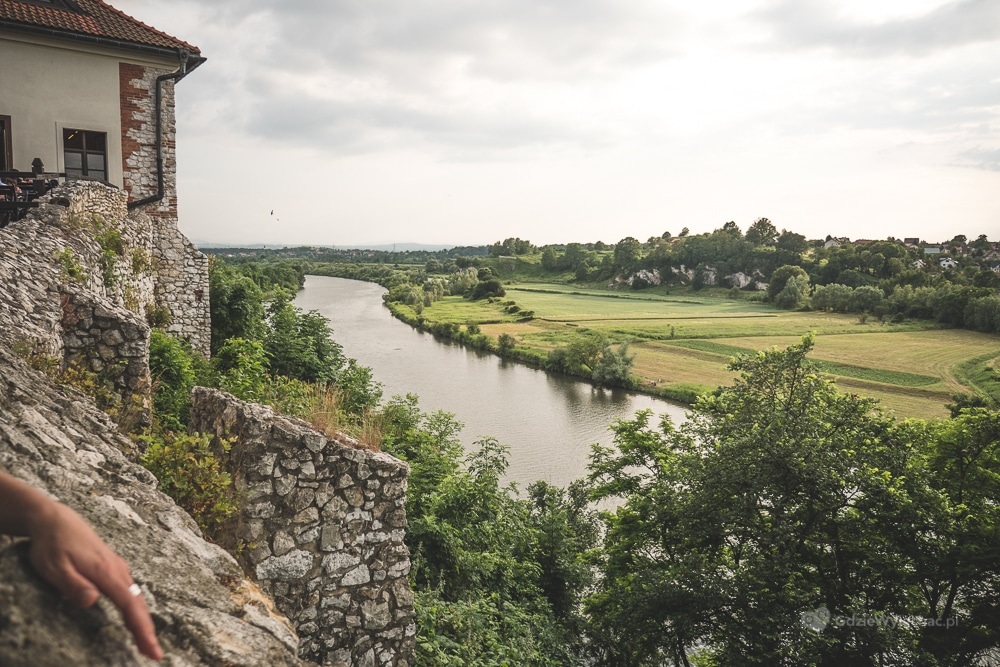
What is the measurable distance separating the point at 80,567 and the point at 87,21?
15141 mm

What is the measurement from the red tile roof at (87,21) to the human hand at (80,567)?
1381 cm

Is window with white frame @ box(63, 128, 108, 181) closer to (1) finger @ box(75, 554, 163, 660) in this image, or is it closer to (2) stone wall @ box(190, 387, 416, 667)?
(2) stone wall @ box(190, 387, 416, 667)

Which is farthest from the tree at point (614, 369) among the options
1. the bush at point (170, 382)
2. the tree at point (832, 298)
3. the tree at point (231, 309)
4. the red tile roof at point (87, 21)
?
the tree at point (832, 298)

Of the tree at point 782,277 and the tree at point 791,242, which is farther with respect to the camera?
the tree at point 791,242

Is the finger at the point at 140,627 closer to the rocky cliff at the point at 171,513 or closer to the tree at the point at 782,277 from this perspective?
the rocky cliff at the point at 171,513

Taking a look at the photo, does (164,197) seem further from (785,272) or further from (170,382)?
(785,272)

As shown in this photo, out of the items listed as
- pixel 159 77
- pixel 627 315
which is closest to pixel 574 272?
pixel 627 315

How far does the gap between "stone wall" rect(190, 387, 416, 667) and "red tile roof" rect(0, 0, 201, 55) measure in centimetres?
1094

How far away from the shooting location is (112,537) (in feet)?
9.27

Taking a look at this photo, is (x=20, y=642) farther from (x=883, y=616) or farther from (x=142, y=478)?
(x=883, y=616)

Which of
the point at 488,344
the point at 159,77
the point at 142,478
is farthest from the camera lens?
the point at 488,344

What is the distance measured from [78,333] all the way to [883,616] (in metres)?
11.5

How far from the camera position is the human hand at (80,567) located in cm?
168

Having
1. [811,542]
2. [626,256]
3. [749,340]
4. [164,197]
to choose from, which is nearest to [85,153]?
[164,197]
